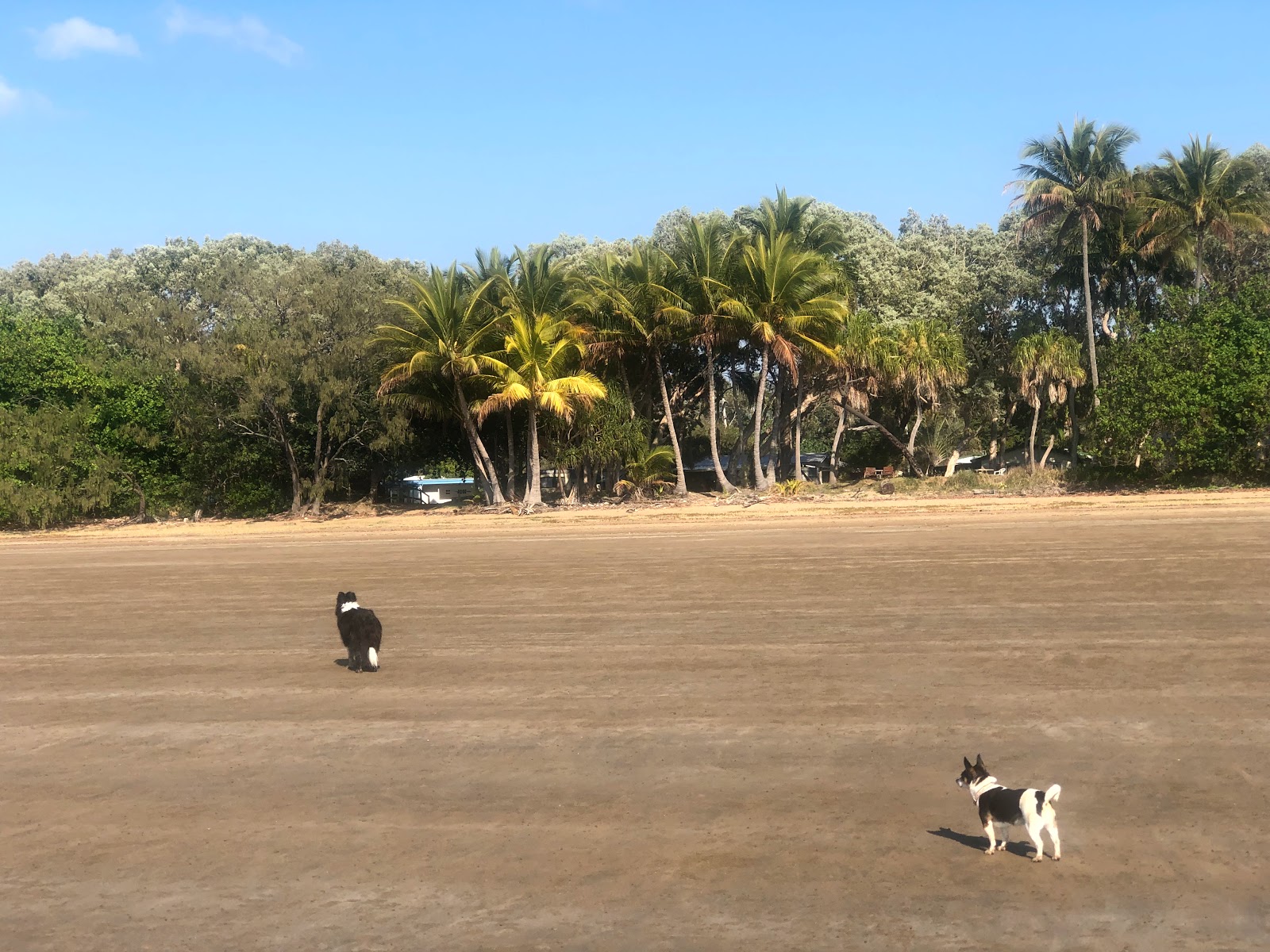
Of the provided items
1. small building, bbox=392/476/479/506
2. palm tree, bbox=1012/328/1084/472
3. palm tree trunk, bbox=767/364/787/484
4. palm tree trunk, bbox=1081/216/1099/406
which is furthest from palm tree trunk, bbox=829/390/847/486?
small building, bbox=392/476/479/506

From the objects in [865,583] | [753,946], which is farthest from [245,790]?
[865,583]

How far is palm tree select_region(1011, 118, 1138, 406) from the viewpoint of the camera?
3694 cm

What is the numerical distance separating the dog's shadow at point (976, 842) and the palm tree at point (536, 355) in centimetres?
2491

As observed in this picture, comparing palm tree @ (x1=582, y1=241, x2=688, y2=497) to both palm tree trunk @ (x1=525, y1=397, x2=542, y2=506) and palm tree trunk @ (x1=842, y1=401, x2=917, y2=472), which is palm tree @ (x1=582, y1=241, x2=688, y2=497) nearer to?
palm tree trunk @ (x1=525, y1=397, x2=542, y2=506)

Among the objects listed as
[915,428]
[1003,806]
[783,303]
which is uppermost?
[783,303]

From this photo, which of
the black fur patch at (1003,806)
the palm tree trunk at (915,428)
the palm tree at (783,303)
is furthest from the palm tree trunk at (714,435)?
the black fur patch at (1003,806)

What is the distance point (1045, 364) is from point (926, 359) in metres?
4.43

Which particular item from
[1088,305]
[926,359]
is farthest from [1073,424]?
[926,359]

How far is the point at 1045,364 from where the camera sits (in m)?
37.2

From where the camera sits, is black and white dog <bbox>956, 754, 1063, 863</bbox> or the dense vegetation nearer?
black and white dog <bbox>956, 754, 1063, 863</bbox>

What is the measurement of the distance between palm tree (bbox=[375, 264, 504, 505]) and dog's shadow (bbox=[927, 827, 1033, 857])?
25507 millimetres

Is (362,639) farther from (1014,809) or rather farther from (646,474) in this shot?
(646,474)

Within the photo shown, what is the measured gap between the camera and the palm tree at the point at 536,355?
100 feet

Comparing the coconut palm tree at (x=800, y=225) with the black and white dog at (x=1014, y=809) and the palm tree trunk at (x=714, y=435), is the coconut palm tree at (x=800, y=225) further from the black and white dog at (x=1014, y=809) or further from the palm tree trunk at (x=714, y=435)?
the black and white dog at (x=1014, y=809)
